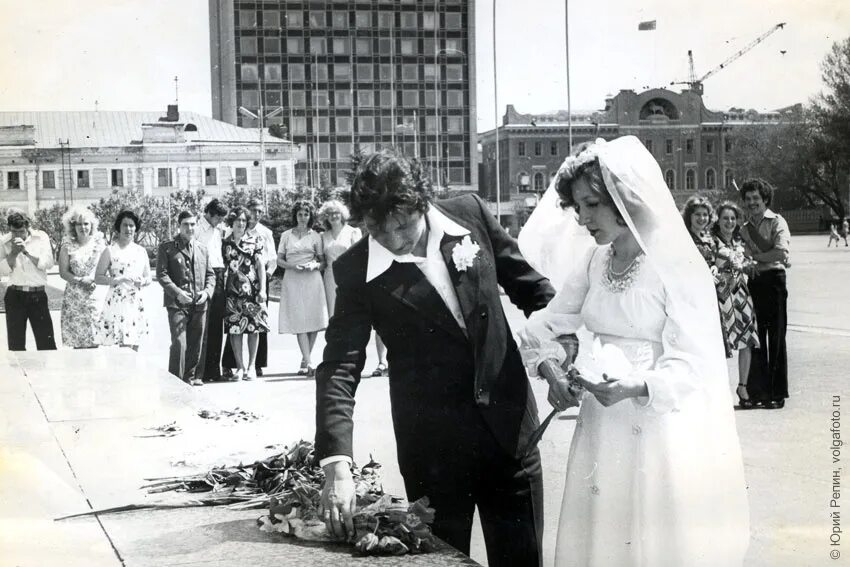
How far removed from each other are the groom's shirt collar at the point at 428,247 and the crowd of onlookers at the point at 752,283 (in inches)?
177

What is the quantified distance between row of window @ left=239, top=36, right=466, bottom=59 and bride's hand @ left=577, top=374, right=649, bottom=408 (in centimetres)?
500

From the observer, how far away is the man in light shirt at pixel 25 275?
27.6 ft

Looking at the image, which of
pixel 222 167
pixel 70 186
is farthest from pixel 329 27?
pixel 222 167

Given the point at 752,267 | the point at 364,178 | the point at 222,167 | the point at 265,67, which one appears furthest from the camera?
the point at 222,167

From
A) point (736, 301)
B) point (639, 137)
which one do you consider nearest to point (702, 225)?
point (736, 301)

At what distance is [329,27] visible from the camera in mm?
7973

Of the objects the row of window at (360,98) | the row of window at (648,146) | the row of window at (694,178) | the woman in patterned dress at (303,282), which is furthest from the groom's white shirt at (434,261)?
the row of window at (694,178)

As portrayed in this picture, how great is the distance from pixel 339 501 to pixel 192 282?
21.7 ft

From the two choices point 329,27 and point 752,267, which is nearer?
point 752,267

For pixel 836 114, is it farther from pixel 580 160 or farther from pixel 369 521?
pixel 369 521

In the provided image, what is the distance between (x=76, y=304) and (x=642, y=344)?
6.52 m

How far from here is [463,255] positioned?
2871 millimetres

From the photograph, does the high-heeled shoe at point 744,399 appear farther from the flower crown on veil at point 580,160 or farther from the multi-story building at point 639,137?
the multi-story building at point 639,137

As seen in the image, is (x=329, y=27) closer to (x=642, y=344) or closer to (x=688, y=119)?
(x=642, y=344)
